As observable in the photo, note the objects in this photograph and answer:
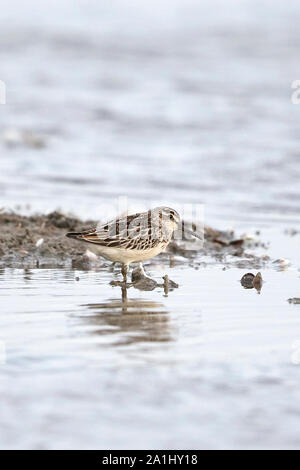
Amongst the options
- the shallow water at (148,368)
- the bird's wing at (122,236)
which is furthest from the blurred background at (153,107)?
the shallow water at (148,368)

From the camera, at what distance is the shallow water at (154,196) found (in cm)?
504

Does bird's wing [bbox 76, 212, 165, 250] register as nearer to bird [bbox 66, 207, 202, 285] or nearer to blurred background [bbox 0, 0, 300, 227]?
bird [bbox 66, 207, 202, 285]

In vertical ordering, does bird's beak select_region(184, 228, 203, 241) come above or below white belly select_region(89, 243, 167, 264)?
above

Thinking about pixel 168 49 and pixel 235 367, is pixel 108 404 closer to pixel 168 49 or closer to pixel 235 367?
pixel 235 367

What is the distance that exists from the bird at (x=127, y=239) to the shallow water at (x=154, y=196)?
0.32 metres

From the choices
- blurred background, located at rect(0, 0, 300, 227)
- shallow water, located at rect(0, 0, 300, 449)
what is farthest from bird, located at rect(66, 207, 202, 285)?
blurred background, located at rect(0, 0, 300, 227)

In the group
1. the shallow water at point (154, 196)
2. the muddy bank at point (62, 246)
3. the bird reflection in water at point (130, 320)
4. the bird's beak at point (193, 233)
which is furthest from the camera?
the bird's beak at point (193, 233)

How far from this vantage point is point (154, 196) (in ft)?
42.7

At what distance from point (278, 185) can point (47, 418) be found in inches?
370

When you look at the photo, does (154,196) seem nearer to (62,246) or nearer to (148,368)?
(62,246)

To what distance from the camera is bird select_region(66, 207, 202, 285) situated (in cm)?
850

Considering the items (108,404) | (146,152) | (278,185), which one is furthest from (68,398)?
(146,152)

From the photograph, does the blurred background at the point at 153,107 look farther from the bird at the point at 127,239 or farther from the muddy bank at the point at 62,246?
the bird at the point at 127,239

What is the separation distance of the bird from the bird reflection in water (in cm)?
65
